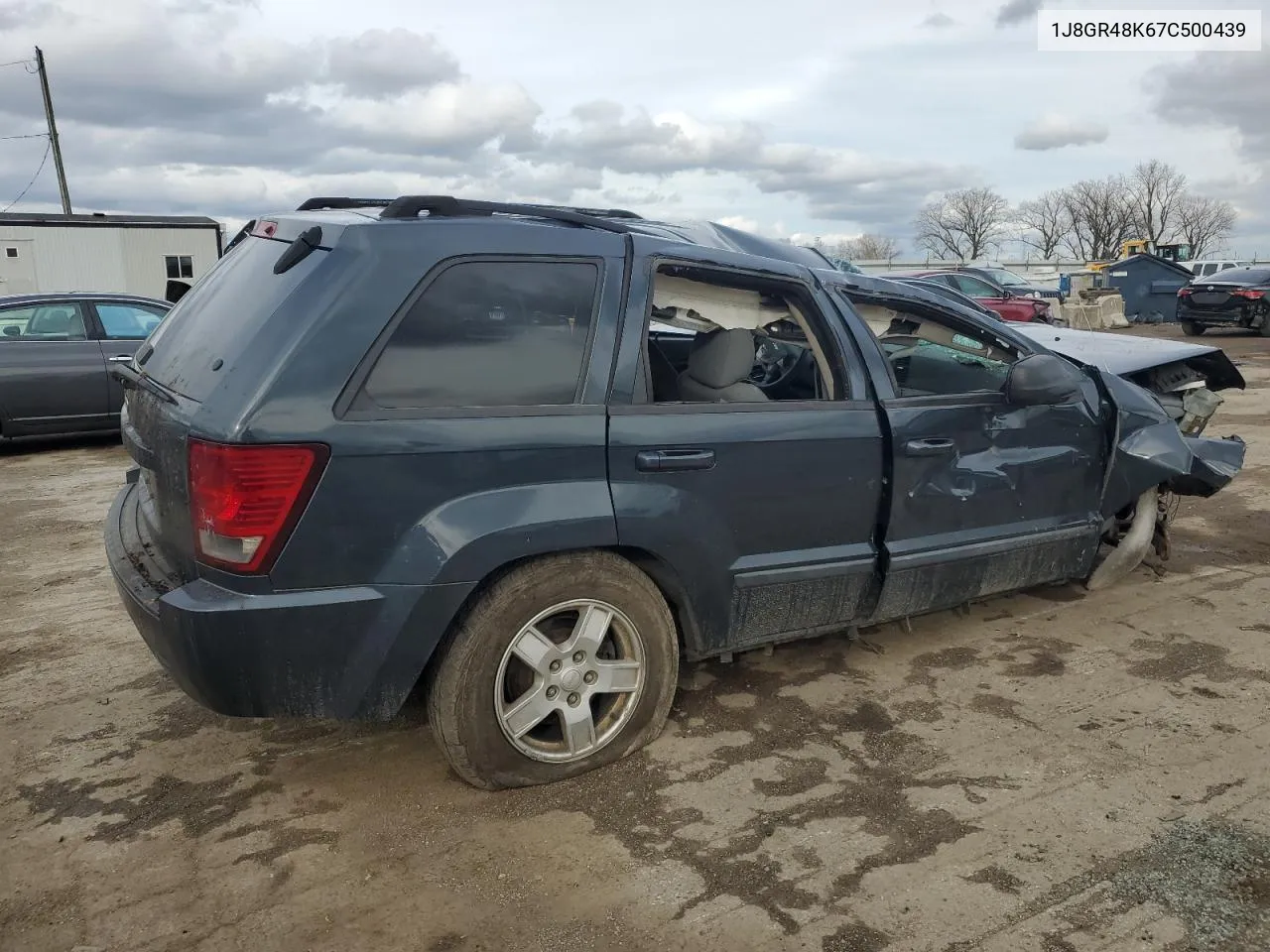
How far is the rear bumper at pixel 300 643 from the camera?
2.64m

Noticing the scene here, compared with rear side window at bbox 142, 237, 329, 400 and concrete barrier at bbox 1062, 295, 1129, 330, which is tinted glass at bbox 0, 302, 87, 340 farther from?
concrete barrier at bbox 1062, 295, 1129, 330

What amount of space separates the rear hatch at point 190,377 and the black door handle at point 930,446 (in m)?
2.11

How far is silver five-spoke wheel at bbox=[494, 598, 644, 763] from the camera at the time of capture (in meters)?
2.98

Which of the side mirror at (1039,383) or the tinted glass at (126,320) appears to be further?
the tinted glass at (126,320)

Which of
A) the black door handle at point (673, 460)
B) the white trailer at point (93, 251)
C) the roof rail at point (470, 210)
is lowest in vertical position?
the black door handle at point (673, 460)

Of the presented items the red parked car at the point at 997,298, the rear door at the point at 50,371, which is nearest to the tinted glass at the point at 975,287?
the red parked car at the point at 997,298

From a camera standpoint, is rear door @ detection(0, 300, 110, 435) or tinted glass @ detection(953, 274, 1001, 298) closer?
rear door @ detection(0, 300, 110, 435)

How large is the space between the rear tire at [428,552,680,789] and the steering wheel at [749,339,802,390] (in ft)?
4.41

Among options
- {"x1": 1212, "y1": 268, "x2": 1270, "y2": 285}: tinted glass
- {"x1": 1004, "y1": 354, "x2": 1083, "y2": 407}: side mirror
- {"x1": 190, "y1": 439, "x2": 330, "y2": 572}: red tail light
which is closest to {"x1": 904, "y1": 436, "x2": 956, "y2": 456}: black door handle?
{"x1": 1004, "y1": 354, "x2": 1083, "y2": 407}: side mirror

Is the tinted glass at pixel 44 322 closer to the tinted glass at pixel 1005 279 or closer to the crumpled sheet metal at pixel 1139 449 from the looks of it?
the crumpled sheet metal at pixel 1139 449

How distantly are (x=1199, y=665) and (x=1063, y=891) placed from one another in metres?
1.85

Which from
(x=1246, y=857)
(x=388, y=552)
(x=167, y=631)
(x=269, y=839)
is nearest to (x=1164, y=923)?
(x=1246, y=857)

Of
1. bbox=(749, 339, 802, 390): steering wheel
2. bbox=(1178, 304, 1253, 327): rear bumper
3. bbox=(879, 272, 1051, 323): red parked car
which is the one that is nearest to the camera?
bbox=(749, 339, 802, 390): steering wheel

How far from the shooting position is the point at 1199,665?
157 inches
